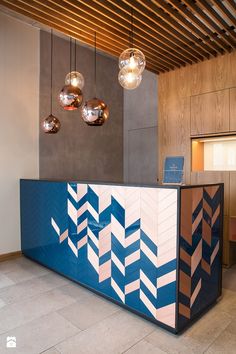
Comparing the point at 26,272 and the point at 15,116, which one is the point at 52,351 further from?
the point at 15,116

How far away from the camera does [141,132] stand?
721cm

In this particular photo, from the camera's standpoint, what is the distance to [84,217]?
350 cm

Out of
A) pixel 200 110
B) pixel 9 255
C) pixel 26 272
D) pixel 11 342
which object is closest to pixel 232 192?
pixel 200 110

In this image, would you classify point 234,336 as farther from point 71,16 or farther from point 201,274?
point 71,16

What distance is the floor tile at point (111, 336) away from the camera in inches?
93.3

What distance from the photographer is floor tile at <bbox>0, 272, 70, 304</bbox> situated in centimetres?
339

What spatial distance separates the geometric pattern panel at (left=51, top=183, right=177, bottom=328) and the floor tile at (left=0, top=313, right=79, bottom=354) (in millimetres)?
658

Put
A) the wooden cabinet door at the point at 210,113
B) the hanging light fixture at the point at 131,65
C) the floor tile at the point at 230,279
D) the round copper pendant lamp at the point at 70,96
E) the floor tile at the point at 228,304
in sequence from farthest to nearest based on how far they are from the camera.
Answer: the wooden cabinet door at the point at 210,113 → the floor tile at the point at 230,279 → the round copper pendant lamp at the point at 70,96 → the hanging light fixture at the point at 131,65 → the floor tile at the point at 228,304

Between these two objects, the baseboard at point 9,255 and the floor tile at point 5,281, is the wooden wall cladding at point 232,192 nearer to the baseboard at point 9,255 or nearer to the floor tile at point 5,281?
the floor tile at point 5,281

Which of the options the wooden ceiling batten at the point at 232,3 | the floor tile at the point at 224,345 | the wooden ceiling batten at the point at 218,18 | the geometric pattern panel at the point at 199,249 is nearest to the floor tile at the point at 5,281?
the geometric pattern panel at the point at 199,249

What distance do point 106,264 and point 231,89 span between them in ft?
11.4

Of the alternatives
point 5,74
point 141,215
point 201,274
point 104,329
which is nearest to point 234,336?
point 201,274

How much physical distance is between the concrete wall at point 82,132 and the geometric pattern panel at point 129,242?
7.47 feet

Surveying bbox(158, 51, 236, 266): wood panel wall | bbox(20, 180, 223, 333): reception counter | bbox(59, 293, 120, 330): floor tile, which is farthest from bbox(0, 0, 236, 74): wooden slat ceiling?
bbox(59, 293, 120, 330): floor tile
